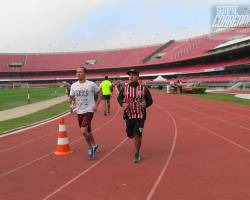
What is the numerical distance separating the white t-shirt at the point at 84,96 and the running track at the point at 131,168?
1.02 meters

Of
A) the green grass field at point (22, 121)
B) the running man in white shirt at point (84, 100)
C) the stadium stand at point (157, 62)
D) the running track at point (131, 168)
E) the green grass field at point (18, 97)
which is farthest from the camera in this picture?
the stadium stand at point (157, 62)

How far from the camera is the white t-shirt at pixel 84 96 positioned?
26.9 feet

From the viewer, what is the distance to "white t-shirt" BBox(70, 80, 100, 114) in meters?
8.21

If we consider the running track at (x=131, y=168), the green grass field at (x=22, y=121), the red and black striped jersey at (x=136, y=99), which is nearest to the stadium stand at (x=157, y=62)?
the green grass field at (x=22, y=121)

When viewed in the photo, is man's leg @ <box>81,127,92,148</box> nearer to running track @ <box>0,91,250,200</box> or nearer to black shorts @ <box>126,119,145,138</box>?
running track @ <box>0,91,250,200</box>

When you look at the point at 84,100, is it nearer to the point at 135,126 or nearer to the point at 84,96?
the point at 84,96

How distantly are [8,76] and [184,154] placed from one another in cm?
10397

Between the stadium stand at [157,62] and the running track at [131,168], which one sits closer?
the running track at [131,168]

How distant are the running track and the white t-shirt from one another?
1.02m

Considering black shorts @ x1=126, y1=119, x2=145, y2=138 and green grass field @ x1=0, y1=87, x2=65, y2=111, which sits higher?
black shorts @ x1=126, y1=119, x2=145, y2=138

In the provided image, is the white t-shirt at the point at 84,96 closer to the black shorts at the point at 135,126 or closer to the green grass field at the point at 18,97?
the black shorts at the point at 135,126

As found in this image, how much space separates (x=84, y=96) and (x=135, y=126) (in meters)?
1.24

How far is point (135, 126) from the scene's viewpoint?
7793 mm

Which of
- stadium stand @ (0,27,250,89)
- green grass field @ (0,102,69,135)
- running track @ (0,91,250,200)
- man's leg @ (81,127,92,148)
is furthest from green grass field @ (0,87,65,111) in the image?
stadium stand @ (0,27,250,89)
